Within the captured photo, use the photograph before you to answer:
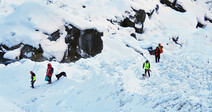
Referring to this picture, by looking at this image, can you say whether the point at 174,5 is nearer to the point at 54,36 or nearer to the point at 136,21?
the point at 136,21

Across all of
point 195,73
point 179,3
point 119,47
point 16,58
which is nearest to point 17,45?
point 16,58

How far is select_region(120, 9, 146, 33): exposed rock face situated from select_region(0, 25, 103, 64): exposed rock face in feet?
33.2

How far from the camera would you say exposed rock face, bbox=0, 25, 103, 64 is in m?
19.0

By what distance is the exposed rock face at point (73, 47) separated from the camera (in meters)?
19.0

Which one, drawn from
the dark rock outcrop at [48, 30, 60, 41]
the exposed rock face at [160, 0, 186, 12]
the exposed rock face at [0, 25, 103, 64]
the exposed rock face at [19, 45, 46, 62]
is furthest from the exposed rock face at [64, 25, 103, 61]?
the exposed rock face at [160, 0, 186, 12]

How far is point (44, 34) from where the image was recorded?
20.0 m

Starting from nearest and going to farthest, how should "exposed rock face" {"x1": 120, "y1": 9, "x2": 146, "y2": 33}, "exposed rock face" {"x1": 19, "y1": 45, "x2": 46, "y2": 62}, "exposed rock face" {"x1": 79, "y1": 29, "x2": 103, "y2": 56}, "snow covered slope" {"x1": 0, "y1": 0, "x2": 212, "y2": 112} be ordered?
"snow covered slope" {"x1": 0, "y1": 0, "x2": 212, "y2": 112}, "exposed rock face" {"x1": 19, "y1": 45, "x2": 46, "y2": 62}, "exposed rock face" {"x1": 79, "y1": 29, "x2": 103, "y2": 56}, "exposed rock face" {"x1": 120, "y1": 9, "x2": 146, "y2": 33}

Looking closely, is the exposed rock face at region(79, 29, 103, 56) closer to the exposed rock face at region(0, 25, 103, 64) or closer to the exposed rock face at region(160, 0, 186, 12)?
the exposed rock face at region(0, 25, 103, 64)

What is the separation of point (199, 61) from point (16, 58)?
13876 millimetres

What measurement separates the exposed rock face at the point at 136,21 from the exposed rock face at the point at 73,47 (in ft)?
33.2

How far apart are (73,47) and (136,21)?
14200 mm

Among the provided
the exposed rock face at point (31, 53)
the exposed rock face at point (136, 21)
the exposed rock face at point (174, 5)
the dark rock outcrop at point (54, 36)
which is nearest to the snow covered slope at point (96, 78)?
the exposed rock face at point (31, 53)

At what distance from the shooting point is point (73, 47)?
21375 millimetres

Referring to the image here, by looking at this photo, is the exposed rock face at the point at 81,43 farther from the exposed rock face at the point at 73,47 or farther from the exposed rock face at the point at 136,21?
the exposed rock face at the point at 136,21
